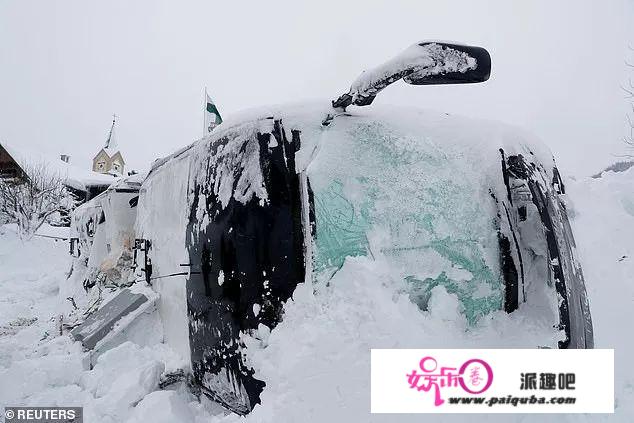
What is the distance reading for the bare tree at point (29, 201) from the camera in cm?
2083

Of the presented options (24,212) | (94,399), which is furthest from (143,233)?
(24,212)

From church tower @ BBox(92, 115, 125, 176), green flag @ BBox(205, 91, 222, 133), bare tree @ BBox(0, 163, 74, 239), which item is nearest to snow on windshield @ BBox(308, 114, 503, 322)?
green flag @ BBox(205, 91, 222, 133)

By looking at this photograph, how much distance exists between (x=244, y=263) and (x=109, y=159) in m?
62.3

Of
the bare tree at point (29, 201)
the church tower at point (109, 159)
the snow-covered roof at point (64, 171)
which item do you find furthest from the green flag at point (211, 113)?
the church tower at point (109, 159)

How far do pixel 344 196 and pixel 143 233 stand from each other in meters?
2.98

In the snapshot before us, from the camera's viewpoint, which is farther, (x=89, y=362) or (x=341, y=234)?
(x=89, y=362)

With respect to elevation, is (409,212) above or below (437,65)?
below

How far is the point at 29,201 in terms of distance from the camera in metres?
21.5

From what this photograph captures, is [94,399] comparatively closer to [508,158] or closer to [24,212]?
[508,158]

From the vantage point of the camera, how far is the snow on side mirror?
160 cm

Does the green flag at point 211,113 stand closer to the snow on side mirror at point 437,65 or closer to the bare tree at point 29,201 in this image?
the snow on side mirror at point 437,65

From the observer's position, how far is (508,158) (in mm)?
2227

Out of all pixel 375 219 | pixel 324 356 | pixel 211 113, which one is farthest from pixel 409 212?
pixel 211 113

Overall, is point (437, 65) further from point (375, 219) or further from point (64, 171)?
point (64, 171)
